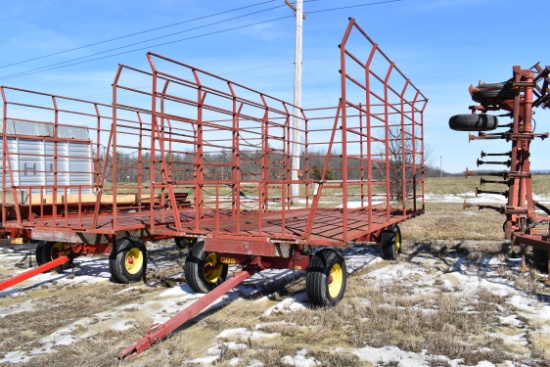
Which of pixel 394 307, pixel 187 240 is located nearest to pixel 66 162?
pixel 187 240

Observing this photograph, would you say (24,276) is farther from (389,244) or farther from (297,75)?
(297,75)

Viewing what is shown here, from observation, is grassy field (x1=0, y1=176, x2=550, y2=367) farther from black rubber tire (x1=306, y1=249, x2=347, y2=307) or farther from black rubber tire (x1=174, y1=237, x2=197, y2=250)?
black rubber tire (x1=174, y1=237, x2=197, y2=250)

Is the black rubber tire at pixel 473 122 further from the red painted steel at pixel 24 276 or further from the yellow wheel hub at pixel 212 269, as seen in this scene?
the red painted steel at pixel 24 276

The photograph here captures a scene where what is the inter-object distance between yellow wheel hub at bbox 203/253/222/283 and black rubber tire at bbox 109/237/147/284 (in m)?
1.38

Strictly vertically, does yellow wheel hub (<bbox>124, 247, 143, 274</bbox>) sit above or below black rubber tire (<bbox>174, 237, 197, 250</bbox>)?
above

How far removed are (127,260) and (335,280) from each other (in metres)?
3.44

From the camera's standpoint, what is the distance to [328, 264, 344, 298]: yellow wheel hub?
5777 mm

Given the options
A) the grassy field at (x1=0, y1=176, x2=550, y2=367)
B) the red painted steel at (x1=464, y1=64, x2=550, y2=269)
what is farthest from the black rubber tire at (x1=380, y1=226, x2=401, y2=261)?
the red painted steel at (x1=464, y1=64, x2=550, y2=269)

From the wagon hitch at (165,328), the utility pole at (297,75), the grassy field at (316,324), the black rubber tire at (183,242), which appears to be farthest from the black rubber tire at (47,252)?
the utility pole at (297,75)

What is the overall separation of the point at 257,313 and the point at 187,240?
5.58 meters

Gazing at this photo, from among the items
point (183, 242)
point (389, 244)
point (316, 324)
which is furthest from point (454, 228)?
point (316, 324)

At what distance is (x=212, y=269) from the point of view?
676 cm

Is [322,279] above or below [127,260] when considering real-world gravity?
above

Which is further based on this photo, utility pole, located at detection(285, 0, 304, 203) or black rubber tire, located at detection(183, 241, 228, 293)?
utility pole, located at detection(285, 0, 304, 203)
